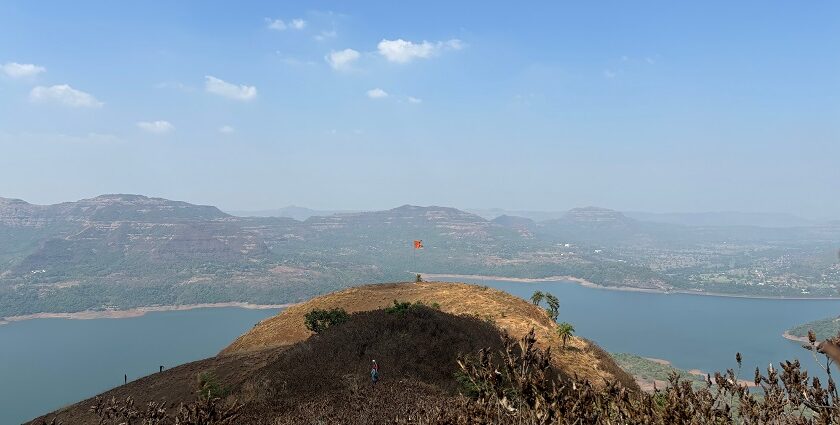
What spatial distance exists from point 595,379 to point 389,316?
1645cm

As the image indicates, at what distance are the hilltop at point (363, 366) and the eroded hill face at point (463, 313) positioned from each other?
7.1 inches

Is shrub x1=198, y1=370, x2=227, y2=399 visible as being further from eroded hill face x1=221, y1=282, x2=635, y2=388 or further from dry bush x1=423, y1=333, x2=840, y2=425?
dry bush x1=423, y1=333, x2=840, y2=425

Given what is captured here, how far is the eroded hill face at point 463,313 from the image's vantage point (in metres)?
42.2

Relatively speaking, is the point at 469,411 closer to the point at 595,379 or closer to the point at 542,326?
the point at 595,379

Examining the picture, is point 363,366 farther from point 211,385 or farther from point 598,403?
point 598,403

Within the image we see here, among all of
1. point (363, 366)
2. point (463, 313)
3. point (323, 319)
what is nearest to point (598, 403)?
point (363, 366)

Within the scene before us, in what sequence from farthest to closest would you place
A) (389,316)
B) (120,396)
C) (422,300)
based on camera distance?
(422,300)
(120,396)
(389,316)

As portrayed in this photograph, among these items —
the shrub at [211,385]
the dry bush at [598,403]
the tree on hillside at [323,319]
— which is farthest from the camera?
the tree on hillside at [323,319]

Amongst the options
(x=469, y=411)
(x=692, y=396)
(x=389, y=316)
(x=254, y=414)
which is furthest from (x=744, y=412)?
(x=389, y=316)

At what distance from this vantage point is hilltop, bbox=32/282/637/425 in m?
21.8

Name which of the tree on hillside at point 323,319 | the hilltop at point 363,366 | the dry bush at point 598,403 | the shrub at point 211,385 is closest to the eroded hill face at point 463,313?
the hilltop at point 363,366

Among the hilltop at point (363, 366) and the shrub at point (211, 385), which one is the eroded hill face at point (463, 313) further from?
the shrub at point (211, 385)

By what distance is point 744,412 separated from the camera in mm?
9750

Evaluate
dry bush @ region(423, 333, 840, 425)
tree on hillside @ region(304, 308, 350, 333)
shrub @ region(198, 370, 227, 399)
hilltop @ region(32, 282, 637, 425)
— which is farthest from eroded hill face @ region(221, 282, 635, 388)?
dry bush @ region(423, 333, 840, 425)
